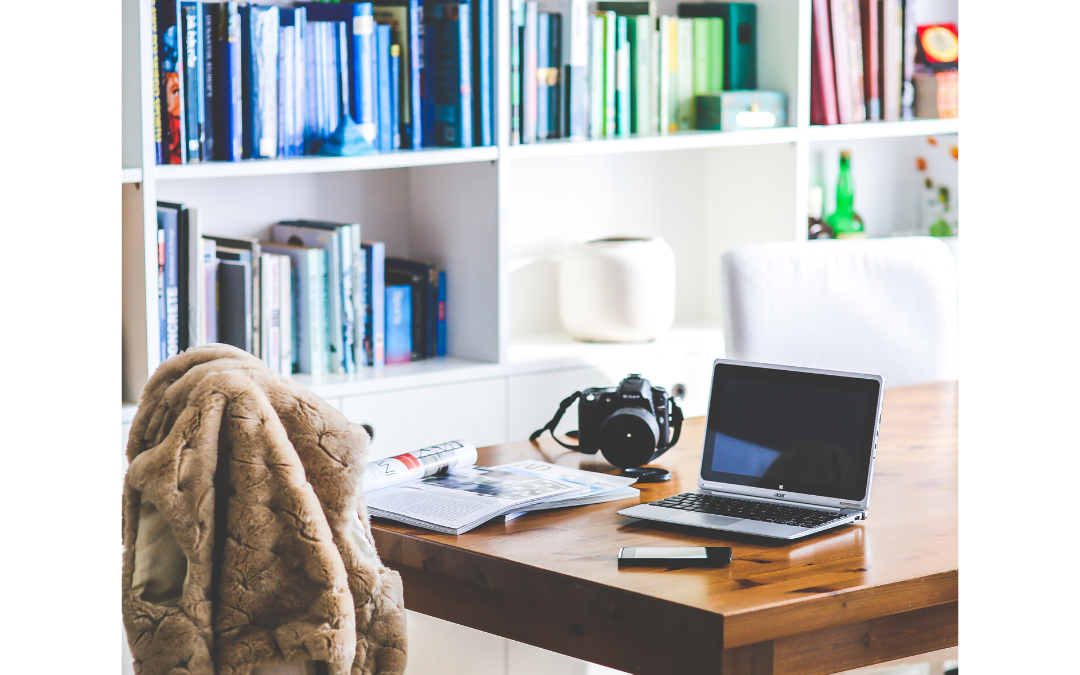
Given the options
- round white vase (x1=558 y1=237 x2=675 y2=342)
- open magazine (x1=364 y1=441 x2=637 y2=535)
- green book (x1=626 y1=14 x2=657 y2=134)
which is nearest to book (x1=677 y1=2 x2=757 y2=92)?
green book (x1=626 y1=14 x2=657 y2=134)

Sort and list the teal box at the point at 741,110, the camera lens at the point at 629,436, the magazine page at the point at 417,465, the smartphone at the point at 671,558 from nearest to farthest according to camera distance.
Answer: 1. the smartphone at the point at 671,558
2. the magazine page at the point at 417,465
3. the camera lens at the point at 629,436
4. the teal box at the point at 741,110

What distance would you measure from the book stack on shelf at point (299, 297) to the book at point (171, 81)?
0.11m

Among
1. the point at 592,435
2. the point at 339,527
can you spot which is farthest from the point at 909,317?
the point at 339,527

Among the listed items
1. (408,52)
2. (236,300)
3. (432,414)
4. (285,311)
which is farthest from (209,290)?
(408,52)

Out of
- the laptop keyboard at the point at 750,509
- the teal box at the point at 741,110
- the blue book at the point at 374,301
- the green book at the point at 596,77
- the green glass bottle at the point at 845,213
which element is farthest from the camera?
the green glass bottle at the point at 845,213

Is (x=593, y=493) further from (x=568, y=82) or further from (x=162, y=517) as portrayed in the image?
(x=568, y=82)

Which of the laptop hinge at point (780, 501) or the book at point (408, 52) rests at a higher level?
the book at point (408, 52)

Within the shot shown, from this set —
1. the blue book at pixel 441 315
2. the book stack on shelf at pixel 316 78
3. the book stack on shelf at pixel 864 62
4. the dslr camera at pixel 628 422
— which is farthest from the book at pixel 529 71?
the dslr camera at pixel 628 422

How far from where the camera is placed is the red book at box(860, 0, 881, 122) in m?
3.22

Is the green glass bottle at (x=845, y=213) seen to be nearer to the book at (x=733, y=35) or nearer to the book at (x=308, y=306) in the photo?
the book at (x=733, y=35)

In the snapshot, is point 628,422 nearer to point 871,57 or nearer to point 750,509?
point 750,509

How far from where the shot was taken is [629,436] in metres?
1.69

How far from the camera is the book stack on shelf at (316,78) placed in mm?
2322
